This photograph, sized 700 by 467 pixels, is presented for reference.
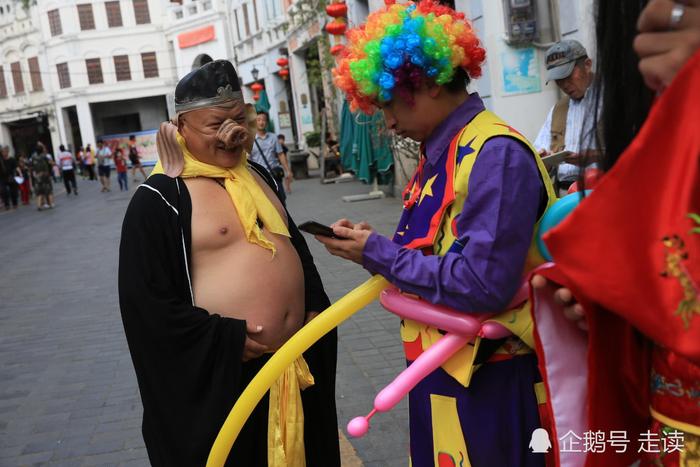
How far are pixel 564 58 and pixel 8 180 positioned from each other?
20.4 m

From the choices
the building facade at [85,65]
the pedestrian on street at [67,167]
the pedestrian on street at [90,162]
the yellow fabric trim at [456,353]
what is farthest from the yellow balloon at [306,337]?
the building facade at [85,65]

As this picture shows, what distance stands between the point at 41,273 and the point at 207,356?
8.52m

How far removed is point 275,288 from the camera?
103 inches

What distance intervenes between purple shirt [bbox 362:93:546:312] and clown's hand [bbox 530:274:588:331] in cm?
32

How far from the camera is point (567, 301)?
4.59ft

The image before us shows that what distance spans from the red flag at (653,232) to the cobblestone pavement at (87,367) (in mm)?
2715

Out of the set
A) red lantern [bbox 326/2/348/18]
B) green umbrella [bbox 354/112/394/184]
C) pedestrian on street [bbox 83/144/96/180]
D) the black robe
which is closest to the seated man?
the black robe

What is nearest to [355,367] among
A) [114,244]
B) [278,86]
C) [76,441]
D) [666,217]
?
[76,441]

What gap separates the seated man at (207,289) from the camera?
2.43 m

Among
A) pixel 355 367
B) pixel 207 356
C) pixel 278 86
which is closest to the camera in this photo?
pixel 207 356

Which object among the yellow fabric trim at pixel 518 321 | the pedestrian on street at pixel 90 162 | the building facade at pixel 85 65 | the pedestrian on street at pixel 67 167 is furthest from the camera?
the building facade at pixel 85 65

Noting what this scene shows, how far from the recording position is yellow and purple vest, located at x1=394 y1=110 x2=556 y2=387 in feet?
6.15

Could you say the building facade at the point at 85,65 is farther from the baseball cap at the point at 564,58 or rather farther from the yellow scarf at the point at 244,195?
the yellow scarf at the point at 244,195

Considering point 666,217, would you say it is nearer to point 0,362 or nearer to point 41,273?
point 0,362
